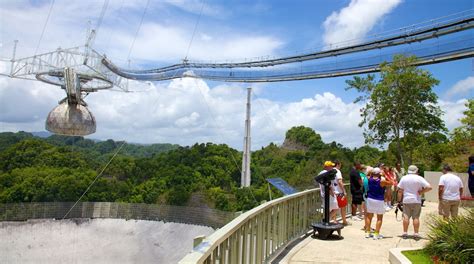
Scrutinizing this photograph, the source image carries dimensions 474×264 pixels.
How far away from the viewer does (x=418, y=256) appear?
6.28m

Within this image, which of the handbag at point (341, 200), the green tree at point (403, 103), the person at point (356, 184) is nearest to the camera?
the handbag at point (341, 200)

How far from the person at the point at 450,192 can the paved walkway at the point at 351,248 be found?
2.56 feet

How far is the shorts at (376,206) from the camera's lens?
848 cm

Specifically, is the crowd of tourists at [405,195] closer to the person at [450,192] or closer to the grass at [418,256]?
the person at [450,192]

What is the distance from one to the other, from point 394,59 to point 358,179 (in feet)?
46.0

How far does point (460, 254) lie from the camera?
5.57 m

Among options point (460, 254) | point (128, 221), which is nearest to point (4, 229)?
point (128, 221)

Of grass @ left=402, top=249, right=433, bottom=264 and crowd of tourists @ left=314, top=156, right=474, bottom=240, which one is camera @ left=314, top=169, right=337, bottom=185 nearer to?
crowd of tourists @ left=314, top=156, right=474, bottom=240

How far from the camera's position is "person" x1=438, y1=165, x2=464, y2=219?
8758 millimetres

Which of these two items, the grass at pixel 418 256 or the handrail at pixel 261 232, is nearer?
the handrail at pixel 261 232

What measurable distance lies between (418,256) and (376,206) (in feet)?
7.45

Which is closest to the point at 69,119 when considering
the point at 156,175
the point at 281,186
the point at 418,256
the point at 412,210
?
the point at 281,186

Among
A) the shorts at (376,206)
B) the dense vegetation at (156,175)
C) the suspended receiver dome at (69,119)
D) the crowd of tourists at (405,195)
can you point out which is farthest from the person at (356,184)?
the dense vegetation at (156,175)

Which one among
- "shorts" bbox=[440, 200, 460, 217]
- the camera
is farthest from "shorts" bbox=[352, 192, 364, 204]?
the camera
